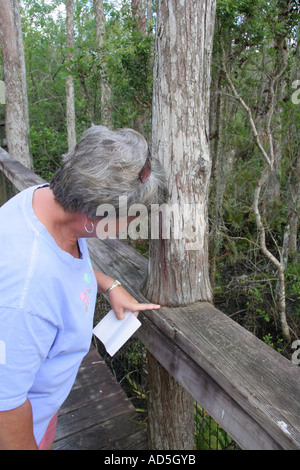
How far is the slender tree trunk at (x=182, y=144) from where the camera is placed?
125 centimetres

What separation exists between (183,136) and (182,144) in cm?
3

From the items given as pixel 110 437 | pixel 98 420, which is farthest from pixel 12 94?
pixel 110 437

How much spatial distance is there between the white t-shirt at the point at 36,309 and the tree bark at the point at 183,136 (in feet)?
1.16

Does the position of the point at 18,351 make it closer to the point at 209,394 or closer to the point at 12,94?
the point at 209,394

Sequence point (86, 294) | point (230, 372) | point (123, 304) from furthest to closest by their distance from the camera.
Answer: point (123, 304) → point (86, 294) → point (230, 372)

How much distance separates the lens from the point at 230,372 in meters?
1.07

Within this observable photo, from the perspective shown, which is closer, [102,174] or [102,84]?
[102,174]

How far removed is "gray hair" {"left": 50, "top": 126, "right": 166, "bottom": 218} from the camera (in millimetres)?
1036

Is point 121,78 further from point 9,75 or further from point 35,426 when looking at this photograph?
point 35,426

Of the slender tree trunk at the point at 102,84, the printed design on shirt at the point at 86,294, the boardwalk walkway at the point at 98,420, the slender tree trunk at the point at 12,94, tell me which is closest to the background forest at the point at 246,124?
the slender tree trunk at the point at 102,84

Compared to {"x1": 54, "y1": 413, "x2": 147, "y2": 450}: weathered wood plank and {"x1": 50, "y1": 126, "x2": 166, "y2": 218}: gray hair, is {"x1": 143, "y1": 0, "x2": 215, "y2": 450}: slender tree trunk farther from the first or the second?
{"x1": 54, "y1": 413, "x2": 147, "y2": 450}: weathered wood plank

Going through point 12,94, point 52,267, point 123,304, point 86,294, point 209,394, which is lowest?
point 209,394

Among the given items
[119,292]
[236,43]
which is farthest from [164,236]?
[236,43]

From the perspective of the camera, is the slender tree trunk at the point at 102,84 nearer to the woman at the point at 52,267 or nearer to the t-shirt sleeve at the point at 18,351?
the woman at the point at 52,267
